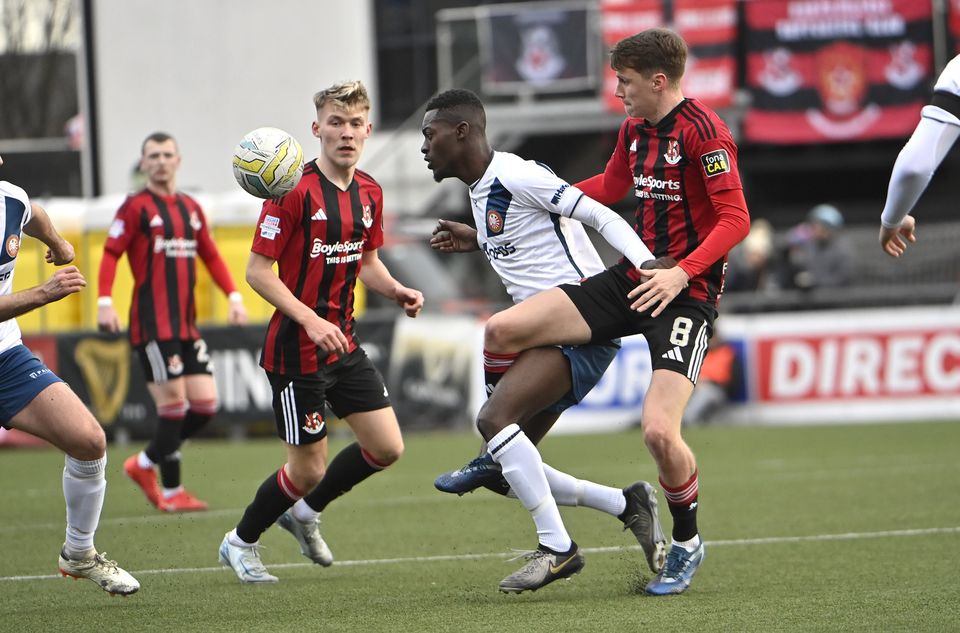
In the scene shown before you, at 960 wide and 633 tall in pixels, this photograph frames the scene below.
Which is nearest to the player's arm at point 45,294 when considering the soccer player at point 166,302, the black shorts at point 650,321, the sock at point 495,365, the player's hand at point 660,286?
the sock at point 495,365

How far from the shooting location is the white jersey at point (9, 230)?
19.9 ft

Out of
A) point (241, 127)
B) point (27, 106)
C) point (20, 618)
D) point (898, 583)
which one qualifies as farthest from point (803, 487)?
point (27, 106)

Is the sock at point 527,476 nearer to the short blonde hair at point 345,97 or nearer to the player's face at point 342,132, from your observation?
the player's face at point 342,132

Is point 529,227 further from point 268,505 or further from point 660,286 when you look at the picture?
point 268,505

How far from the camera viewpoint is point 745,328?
51.1ft

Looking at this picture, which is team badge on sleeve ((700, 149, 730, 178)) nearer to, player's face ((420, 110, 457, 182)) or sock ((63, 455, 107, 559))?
player's face ((420, 110, 457, 182))

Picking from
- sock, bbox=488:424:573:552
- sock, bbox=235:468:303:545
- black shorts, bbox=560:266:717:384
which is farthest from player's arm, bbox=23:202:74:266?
black shorts, bbox=560:266:717:384

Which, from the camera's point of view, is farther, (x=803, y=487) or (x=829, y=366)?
(x=829, y=366)

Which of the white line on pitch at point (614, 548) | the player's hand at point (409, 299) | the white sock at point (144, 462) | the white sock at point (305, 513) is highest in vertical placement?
the player's hand at point (409, 299)

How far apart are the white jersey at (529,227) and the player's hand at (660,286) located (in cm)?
51

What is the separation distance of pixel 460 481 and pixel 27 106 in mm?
31117

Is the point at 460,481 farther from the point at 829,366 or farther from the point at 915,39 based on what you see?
the point at 915,39

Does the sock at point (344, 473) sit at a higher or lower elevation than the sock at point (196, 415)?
higher

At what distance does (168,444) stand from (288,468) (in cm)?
324
